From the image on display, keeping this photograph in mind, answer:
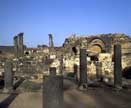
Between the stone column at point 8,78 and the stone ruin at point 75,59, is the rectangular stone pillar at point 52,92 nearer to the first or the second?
the stone column at point 8,78

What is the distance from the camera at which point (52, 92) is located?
312 inches

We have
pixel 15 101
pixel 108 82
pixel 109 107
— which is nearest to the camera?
pixel 109 107

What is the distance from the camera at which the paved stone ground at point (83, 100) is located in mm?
14516

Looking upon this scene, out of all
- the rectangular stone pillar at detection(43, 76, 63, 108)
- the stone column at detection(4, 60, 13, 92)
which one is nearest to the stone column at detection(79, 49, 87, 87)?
the stone column at detection(4, 60, 13, 92)

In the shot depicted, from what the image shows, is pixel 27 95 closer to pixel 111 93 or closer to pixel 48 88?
pixel 111 93

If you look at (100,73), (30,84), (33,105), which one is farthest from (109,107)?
(100,73)

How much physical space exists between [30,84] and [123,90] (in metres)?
6.41

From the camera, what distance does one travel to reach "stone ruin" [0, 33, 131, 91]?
29.5 m

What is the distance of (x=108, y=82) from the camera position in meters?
24.1

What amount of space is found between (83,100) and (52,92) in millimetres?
8237

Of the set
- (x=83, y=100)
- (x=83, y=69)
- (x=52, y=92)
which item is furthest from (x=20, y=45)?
(x=52, y=92)

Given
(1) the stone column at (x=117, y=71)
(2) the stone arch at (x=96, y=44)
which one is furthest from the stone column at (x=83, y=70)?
(2) the stone arch at (x=96, y=44)

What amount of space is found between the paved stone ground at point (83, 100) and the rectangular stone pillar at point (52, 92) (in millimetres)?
6178

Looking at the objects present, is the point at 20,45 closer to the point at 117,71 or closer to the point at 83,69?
the point at 83,69
